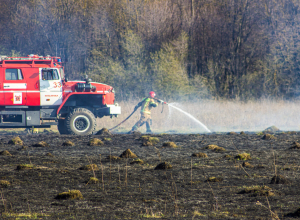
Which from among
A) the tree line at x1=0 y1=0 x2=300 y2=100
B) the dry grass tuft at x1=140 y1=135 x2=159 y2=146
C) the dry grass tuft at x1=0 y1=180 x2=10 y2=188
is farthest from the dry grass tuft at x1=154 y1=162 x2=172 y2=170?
the tree line at x1=0 y1=0 x2=300 y2=100

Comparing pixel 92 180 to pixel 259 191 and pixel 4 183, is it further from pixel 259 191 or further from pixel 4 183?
pixel 259 191

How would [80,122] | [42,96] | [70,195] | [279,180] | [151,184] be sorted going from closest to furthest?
[70,195] → [279,180] → [151,184] → [42,96] → [80,122]

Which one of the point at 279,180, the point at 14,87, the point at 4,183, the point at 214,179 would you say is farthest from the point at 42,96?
the point at 279,180

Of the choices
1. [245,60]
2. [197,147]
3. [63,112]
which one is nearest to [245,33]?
[245,60]

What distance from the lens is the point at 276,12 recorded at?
36.2 m

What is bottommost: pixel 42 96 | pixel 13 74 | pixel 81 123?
pixel 81 123

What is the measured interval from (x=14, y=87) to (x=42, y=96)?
1132mm

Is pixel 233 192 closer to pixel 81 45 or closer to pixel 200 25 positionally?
pixel 81 45

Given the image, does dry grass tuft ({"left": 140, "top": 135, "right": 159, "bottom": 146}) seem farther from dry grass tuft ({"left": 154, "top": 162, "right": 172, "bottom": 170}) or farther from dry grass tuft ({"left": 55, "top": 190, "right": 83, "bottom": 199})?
dry grass tuft ({"left": 55, "top": 190, "right": 83, "bottom": 199})

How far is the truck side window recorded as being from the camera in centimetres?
1602

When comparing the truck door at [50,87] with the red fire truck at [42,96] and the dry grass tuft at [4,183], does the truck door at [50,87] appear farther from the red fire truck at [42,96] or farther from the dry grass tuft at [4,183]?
the dry grass tuft at [4,183]

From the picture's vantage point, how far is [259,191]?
606 cm

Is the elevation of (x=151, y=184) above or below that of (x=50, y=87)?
below

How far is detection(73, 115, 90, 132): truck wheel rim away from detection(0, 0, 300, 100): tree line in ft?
54.1
